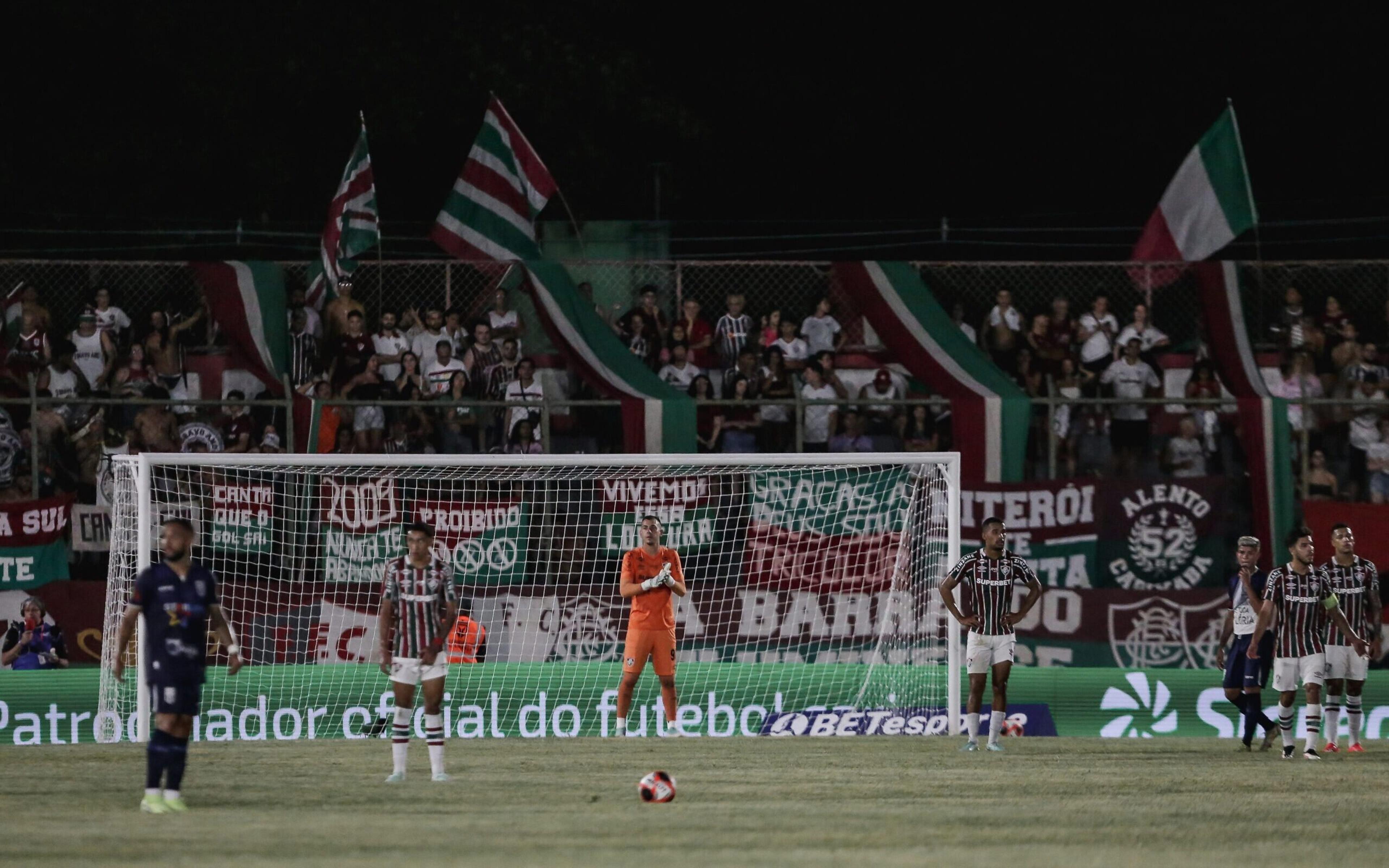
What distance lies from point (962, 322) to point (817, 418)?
257 centimetres

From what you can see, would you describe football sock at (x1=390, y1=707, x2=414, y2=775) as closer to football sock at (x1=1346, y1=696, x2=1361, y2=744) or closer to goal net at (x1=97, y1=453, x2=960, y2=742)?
goal net at (x1=97, y1=453, x2=960, y2=742)

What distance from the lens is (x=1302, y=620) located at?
15594 millimetres

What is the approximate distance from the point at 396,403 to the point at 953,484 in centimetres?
561

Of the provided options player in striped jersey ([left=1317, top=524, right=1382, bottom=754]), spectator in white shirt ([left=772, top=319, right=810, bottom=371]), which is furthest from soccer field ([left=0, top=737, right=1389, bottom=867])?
spectator in white shirt ([left=772, top=319, right=810, bottom=371])

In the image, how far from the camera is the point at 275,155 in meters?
28.0

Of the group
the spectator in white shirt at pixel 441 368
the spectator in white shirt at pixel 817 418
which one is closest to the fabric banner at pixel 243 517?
the spectator in white shirt at pixel 441 368

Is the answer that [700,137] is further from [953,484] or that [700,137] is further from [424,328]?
[953,484]

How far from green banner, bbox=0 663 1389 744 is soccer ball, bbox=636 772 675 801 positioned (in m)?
6.30

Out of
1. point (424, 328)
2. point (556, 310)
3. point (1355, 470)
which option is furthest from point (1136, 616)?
point (424, 328)

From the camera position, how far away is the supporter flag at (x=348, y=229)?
68.9 ft

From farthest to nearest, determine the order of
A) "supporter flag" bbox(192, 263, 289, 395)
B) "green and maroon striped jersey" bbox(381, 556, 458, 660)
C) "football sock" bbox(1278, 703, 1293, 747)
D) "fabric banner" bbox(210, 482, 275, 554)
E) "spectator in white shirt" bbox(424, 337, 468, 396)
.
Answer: "spectator in white shirt" bbox(424, 337, 468, 396) → "supporter flag" bbox(192, 263, 289, 395) → "fabric banner" bbox(210, 482, 275, 554) → "football sock" bbox(1278, 703, 1293, 747) → "green and maroon striped jersey" bbox(381, 556, 458, 660)

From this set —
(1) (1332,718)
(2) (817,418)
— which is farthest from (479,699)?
(1) (1332,718)

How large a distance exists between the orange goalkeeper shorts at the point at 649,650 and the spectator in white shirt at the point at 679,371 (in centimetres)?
502

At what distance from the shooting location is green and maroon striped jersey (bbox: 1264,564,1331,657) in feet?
51.1
